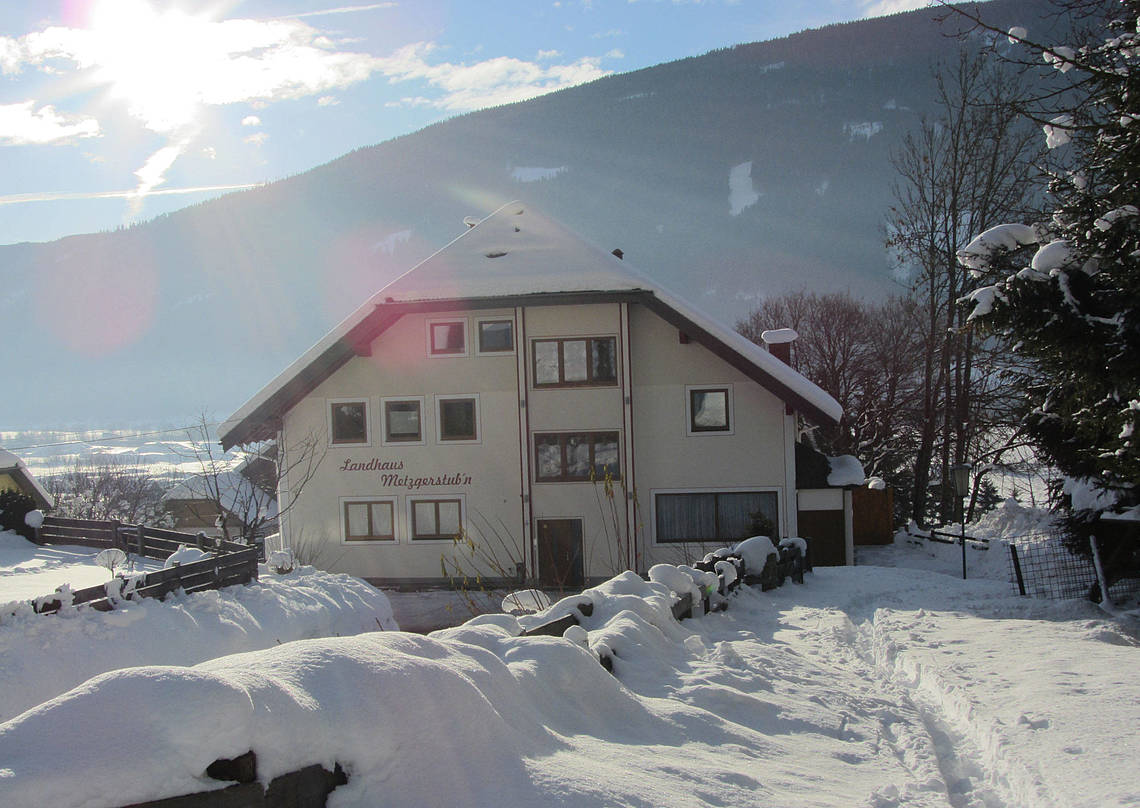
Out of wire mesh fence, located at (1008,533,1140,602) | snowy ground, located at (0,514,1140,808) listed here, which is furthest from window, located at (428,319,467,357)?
snowy ground, located at (0,514,1140,808)

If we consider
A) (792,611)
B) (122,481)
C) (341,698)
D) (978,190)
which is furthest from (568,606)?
(122,481)

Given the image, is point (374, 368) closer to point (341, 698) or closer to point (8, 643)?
point (8, 643)

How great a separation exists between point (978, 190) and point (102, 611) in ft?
100

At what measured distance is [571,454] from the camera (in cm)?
2572

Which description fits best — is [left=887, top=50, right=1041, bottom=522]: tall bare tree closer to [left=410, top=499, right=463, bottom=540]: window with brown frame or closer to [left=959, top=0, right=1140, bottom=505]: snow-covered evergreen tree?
[left=410, top=499, right=463, bottom=540]: window with brown frame

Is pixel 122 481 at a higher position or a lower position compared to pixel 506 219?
lower

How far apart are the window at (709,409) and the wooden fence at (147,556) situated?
12.1m

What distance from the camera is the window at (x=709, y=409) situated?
25.3 meters

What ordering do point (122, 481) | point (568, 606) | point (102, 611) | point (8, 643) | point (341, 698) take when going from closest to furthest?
point (341, 698)
point (568, 606)
point (8, 643)
point (102, 611)
point (122, 481)

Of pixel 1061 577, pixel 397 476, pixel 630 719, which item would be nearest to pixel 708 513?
pixel 397 476

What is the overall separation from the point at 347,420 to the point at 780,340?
44.6 ft

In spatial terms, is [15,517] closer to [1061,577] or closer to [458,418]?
[458,418]

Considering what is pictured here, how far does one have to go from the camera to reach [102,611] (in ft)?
50.5

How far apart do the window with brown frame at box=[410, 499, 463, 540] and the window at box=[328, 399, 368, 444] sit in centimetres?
261
